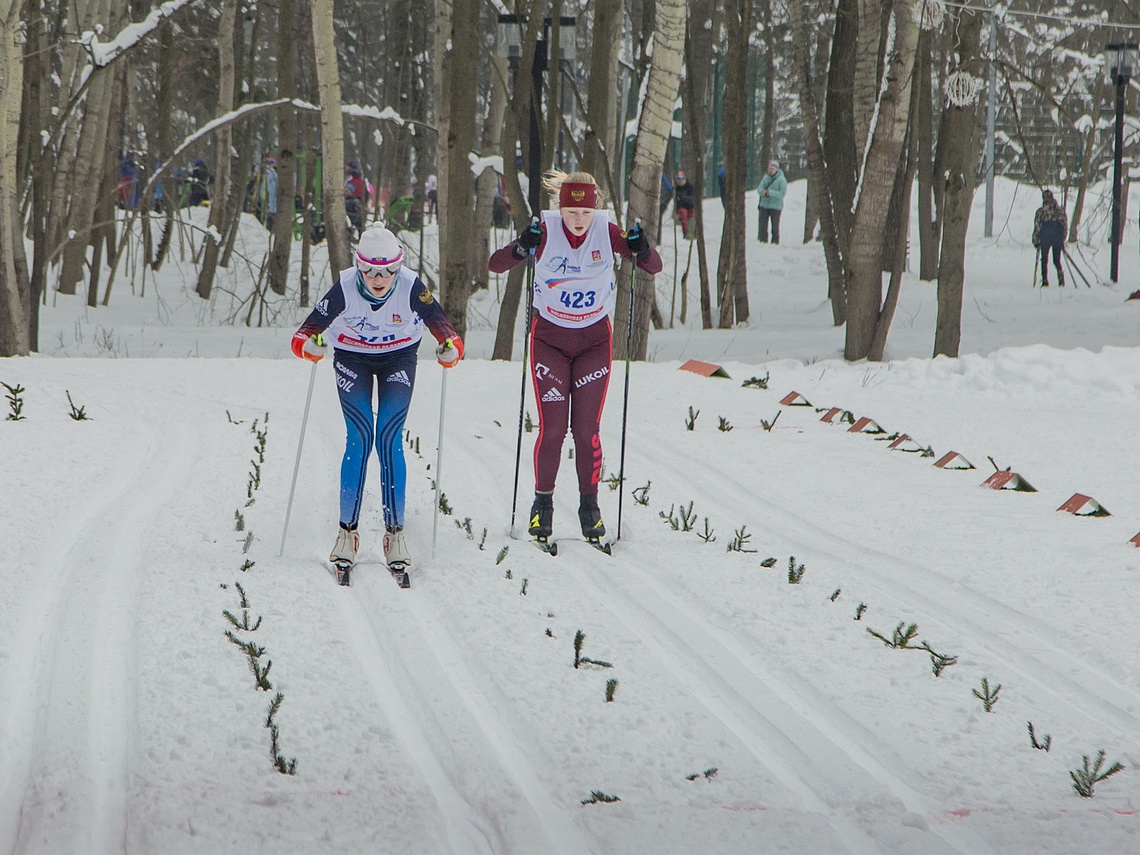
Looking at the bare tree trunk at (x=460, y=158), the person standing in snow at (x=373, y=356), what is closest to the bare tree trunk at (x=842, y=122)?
the bare tree trunk at (x=460, y=158)

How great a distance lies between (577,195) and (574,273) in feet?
1.31

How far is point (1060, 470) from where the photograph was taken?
300 inches

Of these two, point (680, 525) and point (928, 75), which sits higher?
point (928, 75)

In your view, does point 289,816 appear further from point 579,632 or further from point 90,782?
point 579,632

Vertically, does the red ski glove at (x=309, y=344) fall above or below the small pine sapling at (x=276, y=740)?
above

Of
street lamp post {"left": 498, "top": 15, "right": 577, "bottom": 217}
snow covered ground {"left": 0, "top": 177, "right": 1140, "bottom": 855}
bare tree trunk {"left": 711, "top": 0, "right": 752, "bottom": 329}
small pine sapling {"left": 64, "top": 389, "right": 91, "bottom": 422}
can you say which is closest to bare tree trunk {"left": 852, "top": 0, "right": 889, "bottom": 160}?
bare tree trunk {"left": 711, "top": 0, "right": 752, "bottom": 329}

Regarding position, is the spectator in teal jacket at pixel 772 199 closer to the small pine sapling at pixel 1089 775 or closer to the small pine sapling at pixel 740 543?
the small pine sapling at pixel 740 543

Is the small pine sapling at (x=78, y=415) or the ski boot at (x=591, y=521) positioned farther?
the small pine sapling at (x=78, y=415)

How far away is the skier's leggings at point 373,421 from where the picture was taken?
214 inches

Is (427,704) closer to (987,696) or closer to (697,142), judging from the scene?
(987,696)

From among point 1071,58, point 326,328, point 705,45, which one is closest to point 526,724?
point 326,328

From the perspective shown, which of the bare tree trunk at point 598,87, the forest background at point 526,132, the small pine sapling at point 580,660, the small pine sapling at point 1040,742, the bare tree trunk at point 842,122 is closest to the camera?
the small pine sapling at point 1040,742

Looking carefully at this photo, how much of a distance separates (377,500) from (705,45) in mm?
20182

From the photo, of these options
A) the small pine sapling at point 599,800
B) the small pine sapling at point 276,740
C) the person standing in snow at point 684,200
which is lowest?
the small pine sapling at point 599,800
